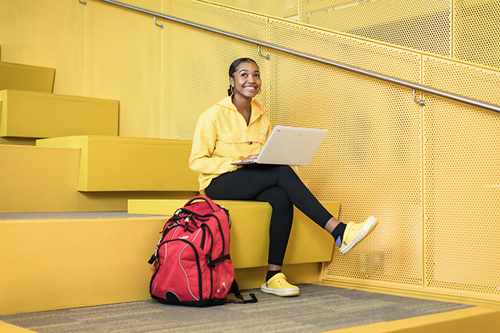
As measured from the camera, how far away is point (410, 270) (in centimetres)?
269

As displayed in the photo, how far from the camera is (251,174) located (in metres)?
2.66

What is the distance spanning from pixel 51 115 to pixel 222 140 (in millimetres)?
1438

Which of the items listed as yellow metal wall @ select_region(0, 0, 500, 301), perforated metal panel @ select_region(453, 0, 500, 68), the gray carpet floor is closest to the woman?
the gray carpet floor

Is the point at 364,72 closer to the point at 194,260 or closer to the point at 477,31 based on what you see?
the point at 477,31

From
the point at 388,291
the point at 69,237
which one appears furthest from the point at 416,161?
the point at 69,237

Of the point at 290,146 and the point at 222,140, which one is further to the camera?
the point at 222,140

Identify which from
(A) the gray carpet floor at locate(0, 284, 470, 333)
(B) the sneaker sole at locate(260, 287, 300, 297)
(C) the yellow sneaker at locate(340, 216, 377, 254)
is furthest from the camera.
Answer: (B) the sneaker sole at locate(260, 287, 300, 297)

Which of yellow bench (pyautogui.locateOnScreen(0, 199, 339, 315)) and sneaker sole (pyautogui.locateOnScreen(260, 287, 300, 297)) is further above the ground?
yellow bench (pyautogui.locateOnScreen(0, 199, 339, 315))

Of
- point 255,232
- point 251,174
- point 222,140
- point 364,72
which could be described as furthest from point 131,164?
point 364,72

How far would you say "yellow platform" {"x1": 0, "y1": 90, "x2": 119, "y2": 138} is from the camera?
3.44 m

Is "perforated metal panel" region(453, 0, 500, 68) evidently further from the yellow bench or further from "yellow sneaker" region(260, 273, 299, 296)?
"yellow sneaker" region(260, 273, 299, 296)

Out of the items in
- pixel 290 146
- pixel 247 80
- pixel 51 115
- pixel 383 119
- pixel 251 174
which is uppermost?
pixel 247 80

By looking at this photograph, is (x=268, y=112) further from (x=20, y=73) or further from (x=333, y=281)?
(x=20, y=73)

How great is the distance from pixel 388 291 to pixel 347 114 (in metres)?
0.96
